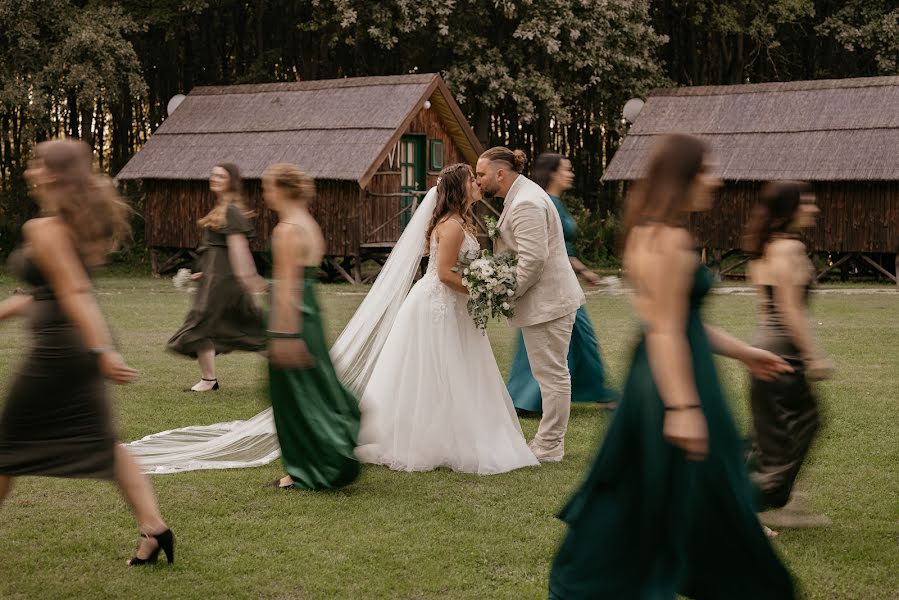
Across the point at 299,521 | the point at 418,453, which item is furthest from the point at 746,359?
the point at 418,453

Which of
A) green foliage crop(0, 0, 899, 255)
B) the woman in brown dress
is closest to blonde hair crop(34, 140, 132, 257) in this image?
the woman in brown dress

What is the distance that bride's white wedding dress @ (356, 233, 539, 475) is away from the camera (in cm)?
769

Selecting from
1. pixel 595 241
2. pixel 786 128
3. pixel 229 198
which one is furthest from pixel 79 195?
pixel 595 241

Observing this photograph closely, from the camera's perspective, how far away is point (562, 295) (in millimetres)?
7867

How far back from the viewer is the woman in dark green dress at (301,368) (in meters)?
6.68

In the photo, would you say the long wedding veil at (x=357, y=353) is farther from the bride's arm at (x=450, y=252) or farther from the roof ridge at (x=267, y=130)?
the roof ridge at (x=267, y=130)

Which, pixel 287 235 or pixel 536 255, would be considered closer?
pixel 287 235

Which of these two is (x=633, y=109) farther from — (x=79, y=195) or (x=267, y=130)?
(x=79, y=195)

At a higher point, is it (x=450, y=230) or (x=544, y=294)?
(x=450, y=230)

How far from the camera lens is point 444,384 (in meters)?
7.73

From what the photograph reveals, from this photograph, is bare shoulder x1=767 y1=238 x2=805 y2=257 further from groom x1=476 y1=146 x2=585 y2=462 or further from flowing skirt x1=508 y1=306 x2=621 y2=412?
flowing skirt x1=508 y1=306 x2=621 y2=412

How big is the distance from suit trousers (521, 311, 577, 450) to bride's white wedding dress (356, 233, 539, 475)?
0.27 metres

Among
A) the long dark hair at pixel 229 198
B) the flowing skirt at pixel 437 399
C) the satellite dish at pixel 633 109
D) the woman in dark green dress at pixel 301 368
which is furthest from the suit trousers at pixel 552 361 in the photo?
the satellite dish at pixel 633 109

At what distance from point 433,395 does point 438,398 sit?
0.04 metres
